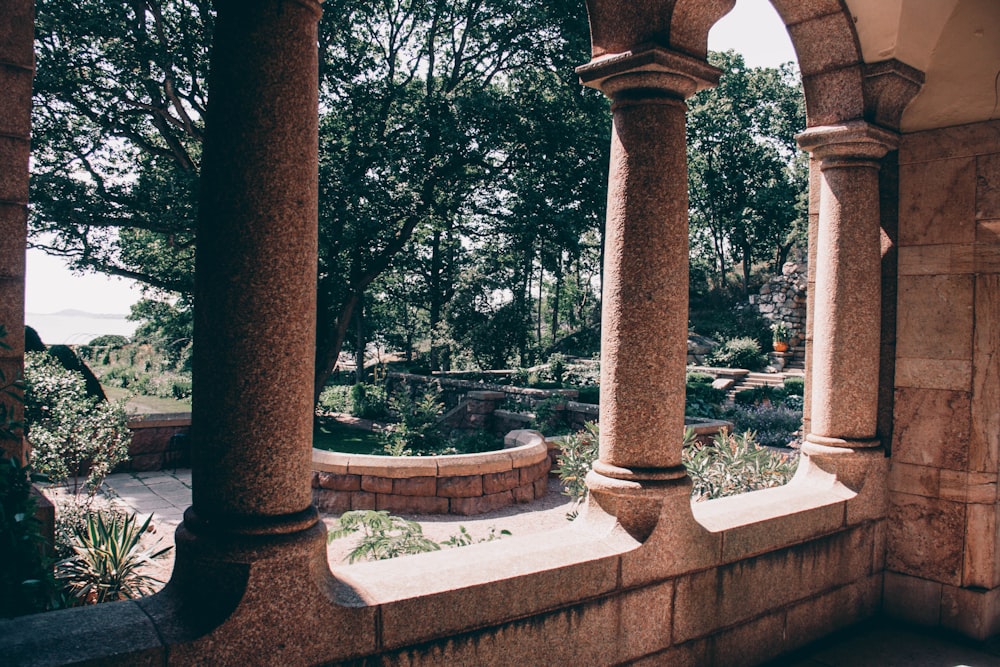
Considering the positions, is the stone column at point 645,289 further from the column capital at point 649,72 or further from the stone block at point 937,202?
the stone block at point 937,202

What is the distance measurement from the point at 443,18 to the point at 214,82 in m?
14.1

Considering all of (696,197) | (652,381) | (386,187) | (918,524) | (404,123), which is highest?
(696,197)

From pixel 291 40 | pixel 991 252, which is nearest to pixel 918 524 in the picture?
pixel 991 252

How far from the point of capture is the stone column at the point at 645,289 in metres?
3.17

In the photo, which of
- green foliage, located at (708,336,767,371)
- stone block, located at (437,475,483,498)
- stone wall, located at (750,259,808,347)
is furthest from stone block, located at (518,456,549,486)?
stone wall, located at (750,259,808,347)

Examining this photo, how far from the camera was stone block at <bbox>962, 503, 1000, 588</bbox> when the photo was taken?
14.0 feet

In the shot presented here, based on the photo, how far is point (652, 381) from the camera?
317 centimetres

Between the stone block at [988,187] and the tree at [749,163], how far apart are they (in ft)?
84.2

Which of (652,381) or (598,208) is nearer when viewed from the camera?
(652,381)

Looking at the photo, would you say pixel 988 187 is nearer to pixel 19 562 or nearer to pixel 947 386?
pixel 947 386

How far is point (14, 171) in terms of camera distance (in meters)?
3.87

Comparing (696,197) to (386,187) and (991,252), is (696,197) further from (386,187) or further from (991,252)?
(991,252)

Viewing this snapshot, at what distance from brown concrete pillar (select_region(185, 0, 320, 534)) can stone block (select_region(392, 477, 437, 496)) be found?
250 inches

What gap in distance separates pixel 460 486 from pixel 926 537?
5235 mm
